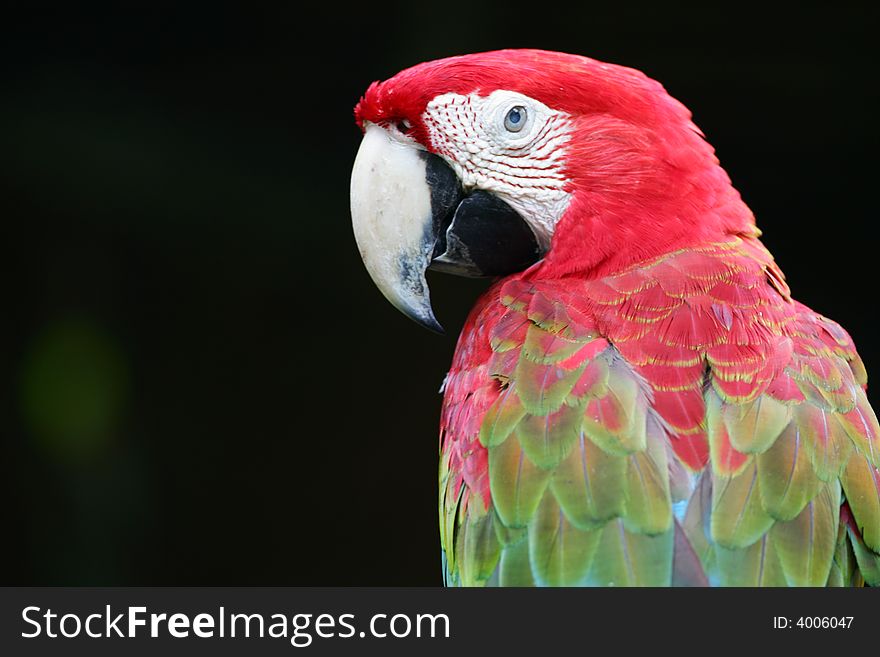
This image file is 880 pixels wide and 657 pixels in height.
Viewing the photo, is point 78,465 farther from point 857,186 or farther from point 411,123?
point 857,186

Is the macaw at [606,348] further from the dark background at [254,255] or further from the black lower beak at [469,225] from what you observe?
the dark background at [254,255]

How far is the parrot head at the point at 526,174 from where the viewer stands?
1440 millimetres

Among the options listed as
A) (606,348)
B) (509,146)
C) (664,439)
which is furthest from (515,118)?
(664,439)

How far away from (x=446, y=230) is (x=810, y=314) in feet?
1.83

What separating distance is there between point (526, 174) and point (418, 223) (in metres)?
0.18

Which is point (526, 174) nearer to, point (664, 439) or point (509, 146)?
point (509, 146)

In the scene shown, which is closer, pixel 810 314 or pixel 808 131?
pixel 810 314

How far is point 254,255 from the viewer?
327cm

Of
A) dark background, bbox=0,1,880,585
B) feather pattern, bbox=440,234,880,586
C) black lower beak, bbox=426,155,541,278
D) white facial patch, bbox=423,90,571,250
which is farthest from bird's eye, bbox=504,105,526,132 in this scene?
dark background, bbox=0,1,880,585

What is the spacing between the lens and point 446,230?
1.52 meters

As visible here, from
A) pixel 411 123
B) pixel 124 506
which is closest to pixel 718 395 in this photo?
pixel 411 123

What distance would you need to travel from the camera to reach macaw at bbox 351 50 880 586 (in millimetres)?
1177

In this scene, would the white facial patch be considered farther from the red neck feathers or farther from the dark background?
the dark background

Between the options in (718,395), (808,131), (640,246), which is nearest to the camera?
(718,395)
